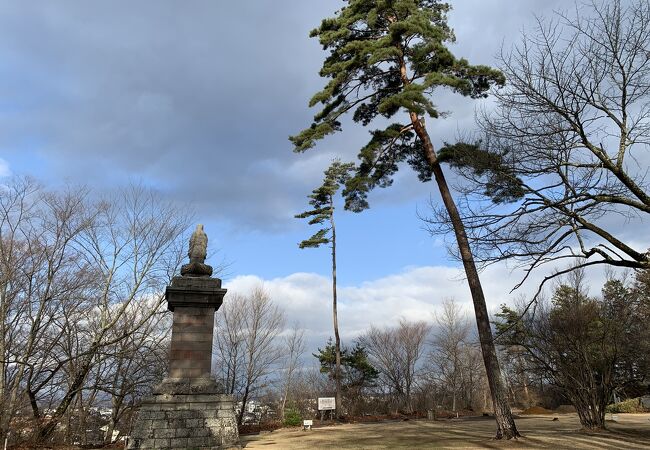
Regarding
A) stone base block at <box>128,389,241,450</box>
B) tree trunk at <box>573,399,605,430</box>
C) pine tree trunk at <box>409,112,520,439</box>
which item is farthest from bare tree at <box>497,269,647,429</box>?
stone base block at <box>128,389,241,450</box>

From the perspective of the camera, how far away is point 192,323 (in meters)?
12.1

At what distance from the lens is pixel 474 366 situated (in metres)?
45.0

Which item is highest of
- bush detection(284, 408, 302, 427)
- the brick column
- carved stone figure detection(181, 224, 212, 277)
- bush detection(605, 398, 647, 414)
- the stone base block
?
carved stone figure detection(181, 224, 212, 277)

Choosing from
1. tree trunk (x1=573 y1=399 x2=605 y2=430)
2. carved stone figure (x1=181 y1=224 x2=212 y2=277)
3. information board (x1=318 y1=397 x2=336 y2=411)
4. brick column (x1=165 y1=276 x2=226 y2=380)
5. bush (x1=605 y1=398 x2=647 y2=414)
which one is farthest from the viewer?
bush (x1=605 y1=398 x2=647 y2=414)

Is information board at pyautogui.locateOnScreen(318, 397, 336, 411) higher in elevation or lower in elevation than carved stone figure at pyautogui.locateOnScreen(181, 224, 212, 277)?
lower

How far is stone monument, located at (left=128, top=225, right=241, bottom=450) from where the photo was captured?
10.6 m

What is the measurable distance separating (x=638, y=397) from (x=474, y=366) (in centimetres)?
1443

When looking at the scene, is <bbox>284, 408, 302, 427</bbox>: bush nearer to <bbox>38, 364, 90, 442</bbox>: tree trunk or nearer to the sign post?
the sign post

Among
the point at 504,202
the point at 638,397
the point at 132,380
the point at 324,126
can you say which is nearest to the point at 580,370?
the point at 504,202

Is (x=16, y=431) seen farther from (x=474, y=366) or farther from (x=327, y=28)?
(x=474, y=366)

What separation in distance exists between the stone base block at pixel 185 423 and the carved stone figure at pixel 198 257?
10.3 feet

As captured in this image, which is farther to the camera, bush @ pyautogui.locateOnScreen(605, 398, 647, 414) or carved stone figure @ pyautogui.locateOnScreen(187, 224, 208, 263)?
bush @ pyautogui.locateOnScreen(605, 398, 647, 414)

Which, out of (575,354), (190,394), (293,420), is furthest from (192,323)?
(293,420)

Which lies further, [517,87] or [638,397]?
[638,397]
